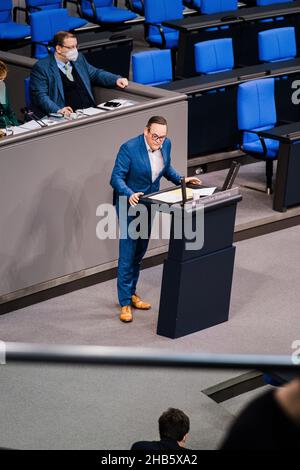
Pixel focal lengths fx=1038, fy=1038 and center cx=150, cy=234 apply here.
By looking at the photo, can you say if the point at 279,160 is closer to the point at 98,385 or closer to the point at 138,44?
the point at 98,385

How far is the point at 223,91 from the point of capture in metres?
9.66

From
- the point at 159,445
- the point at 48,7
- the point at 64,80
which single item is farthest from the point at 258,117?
the point at 159,445

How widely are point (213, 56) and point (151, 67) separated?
897 mm

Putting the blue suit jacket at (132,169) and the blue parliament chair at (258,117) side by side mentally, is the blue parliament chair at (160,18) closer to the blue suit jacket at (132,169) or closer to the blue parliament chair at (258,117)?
the blue parliament chair at (258,117)

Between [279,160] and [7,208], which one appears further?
[279,160]

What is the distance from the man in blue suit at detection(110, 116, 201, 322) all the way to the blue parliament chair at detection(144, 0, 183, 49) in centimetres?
546

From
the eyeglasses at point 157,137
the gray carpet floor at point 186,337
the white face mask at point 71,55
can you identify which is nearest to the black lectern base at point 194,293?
the gray carpet floor at point 186,337

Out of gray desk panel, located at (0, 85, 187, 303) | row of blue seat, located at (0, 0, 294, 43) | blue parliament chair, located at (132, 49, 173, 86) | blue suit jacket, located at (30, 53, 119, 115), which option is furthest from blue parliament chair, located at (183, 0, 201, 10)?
gray desk panel, located at (0, 85, 187, 303)

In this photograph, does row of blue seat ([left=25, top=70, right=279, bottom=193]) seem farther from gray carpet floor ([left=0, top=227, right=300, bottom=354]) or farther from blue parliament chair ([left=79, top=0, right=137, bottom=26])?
blue parliament chair ([left=79, top=0, right=137, bottom=26])

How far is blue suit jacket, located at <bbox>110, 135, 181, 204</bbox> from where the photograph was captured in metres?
6.64

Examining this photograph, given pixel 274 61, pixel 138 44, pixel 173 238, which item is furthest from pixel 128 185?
pixel 138 44

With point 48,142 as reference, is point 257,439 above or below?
above

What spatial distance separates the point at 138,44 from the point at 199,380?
866 centimetres

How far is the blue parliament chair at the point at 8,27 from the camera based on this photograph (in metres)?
12.2
